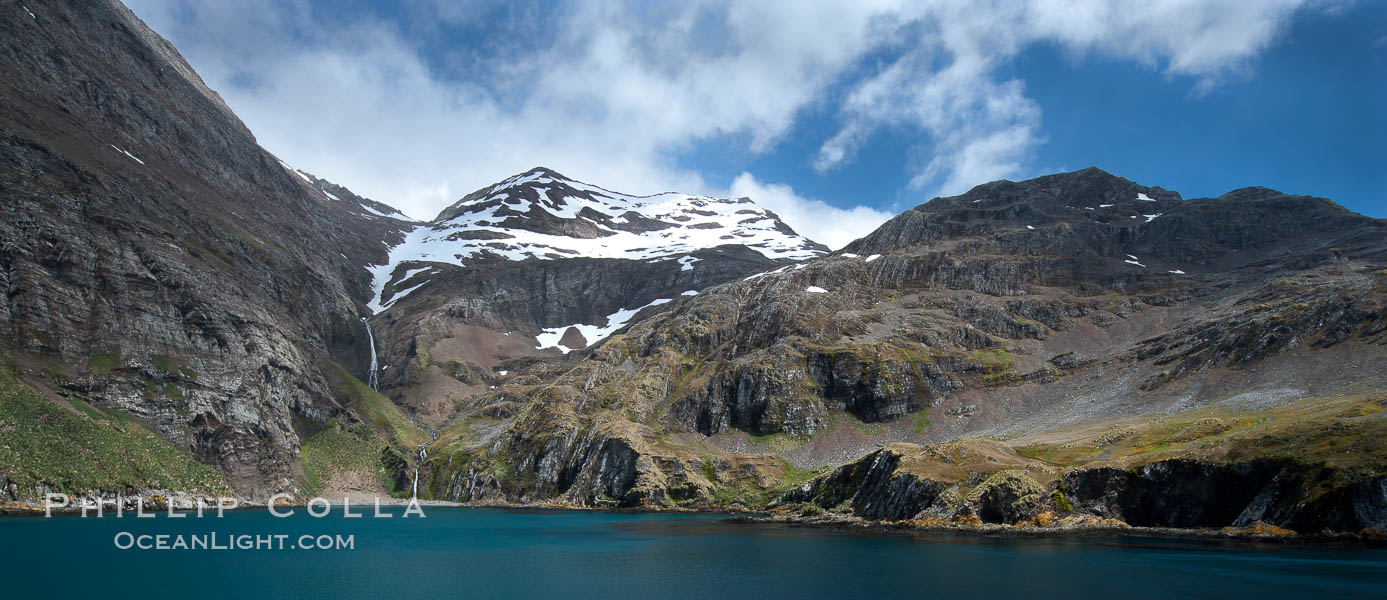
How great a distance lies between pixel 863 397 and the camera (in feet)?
501

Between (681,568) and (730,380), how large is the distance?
4269 inches

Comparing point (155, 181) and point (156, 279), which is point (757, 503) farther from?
point (155, 181)

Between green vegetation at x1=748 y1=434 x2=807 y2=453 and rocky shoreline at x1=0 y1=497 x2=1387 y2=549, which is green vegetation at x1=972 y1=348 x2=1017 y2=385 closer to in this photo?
green vegetation at x1=748 y1=434 x2=807 y2=453

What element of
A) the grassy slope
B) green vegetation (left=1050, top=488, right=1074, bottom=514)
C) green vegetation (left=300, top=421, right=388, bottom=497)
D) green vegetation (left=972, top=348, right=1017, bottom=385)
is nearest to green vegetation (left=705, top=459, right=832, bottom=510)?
the grassy slope

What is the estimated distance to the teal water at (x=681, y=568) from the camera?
39812 millimetres

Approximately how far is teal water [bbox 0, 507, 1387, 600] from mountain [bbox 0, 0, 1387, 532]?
1477 centimetres

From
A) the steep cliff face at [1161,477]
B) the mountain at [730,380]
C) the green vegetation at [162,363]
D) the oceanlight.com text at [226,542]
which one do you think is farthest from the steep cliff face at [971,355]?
the oceanlight.com text at [226,542]

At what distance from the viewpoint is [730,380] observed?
526 ft

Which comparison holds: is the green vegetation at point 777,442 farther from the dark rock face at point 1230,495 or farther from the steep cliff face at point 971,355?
the dark rock face at point 1230,495

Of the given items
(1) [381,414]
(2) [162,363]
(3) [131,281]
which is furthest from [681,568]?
(1) [381,414]

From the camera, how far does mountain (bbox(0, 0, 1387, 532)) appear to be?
2940 inches

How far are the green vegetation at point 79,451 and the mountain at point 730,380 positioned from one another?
370 mm

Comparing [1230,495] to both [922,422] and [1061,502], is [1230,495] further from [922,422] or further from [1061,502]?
[922,422]

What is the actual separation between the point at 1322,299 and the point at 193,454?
19899 cm
